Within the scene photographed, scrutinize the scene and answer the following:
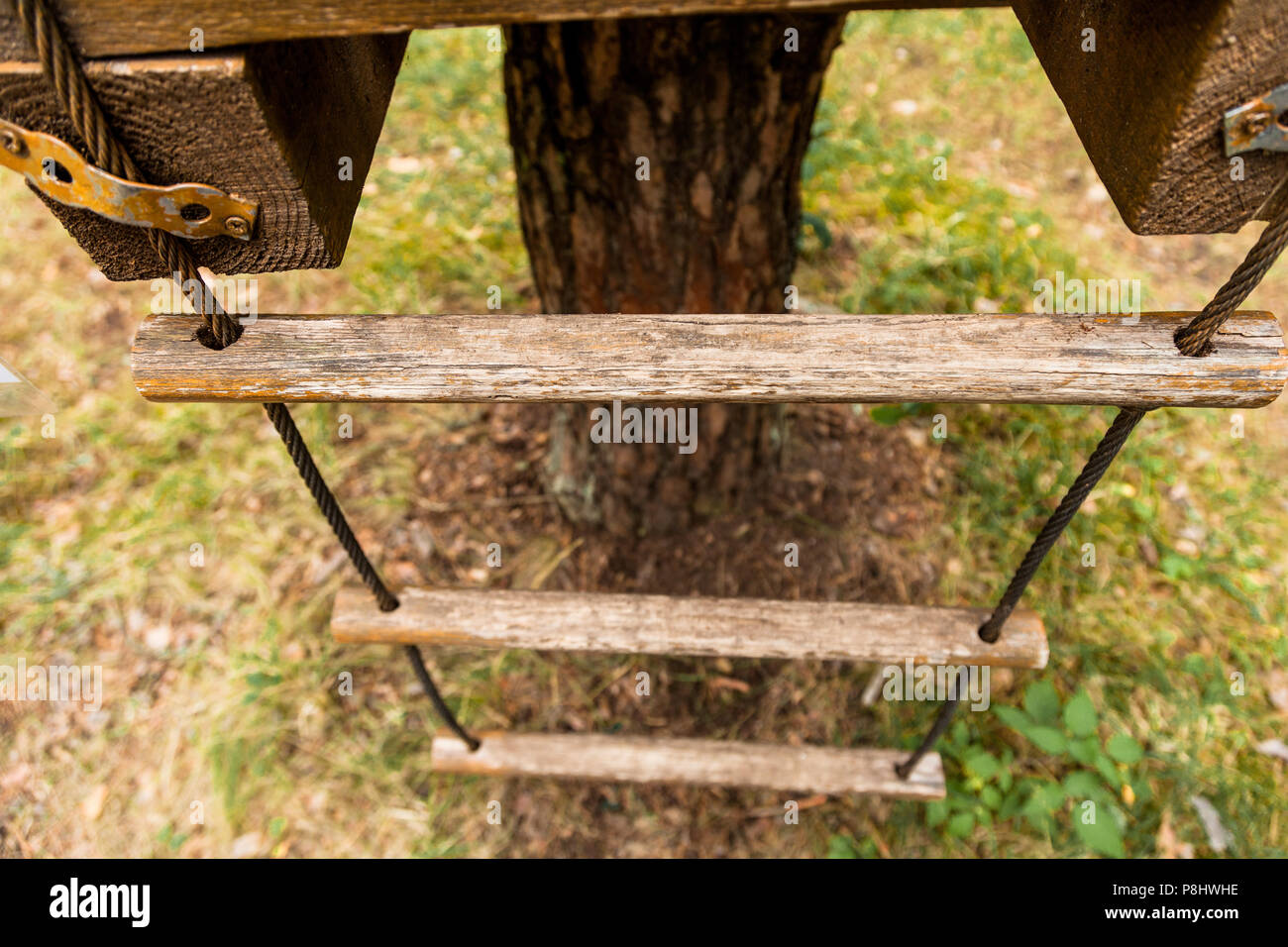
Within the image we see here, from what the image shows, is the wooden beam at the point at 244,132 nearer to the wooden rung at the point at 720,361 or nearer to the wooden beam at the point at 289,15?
the wooden beam at the point at 289,15

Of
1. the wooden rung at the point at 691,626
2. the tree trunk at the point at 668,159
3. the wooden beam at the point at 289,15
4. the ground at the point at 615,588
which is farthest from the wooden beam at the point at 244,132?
the ground at the point at 615,588

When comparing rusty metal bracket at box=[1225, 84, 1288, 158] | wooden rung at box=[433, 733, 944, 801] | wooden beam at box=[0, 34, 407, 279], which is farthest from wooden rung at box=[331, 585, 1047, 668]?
rusty metal bracket at box=[1225, 84, 1288, 158]

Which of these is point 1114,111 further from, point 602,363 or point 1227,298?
point 602,363

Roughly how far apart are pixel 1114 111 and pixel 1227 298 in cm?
26

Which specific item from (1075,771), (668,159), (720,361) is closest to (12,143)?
(720,361)

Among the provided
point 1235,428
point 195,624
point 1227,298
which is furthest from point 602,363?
point 1235,428

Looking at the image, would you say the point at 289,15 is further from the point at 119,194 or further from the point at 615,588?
the point at 615,588

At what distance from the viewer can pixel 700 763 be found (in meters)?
2.04

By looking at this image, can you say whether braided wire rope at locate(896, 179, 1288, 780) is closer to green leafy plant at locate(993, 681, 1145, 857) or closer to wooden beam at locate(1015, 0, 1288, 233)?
wooden beam at locate(1015, 0, 1288, 233)

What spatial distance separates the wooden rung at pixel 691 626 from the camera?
5.14 feet

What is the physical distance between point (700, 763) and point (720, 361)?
4.58ft

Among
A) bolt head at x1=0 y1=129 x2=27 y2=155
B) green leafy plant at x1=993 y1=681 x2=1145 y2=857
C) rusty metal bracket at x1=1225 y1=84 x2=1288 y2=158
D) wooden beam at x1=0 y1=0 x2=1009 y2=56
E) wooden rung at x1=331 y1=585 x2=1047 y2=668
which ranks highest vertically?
wooden beam at x1=0 y1=0 x2=1009 y2=56

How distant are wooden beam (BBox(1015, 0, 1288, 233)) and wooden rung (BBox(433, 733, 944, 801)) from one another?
1596 mm

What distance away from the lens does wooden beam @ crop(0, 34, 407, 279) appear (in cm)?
76
